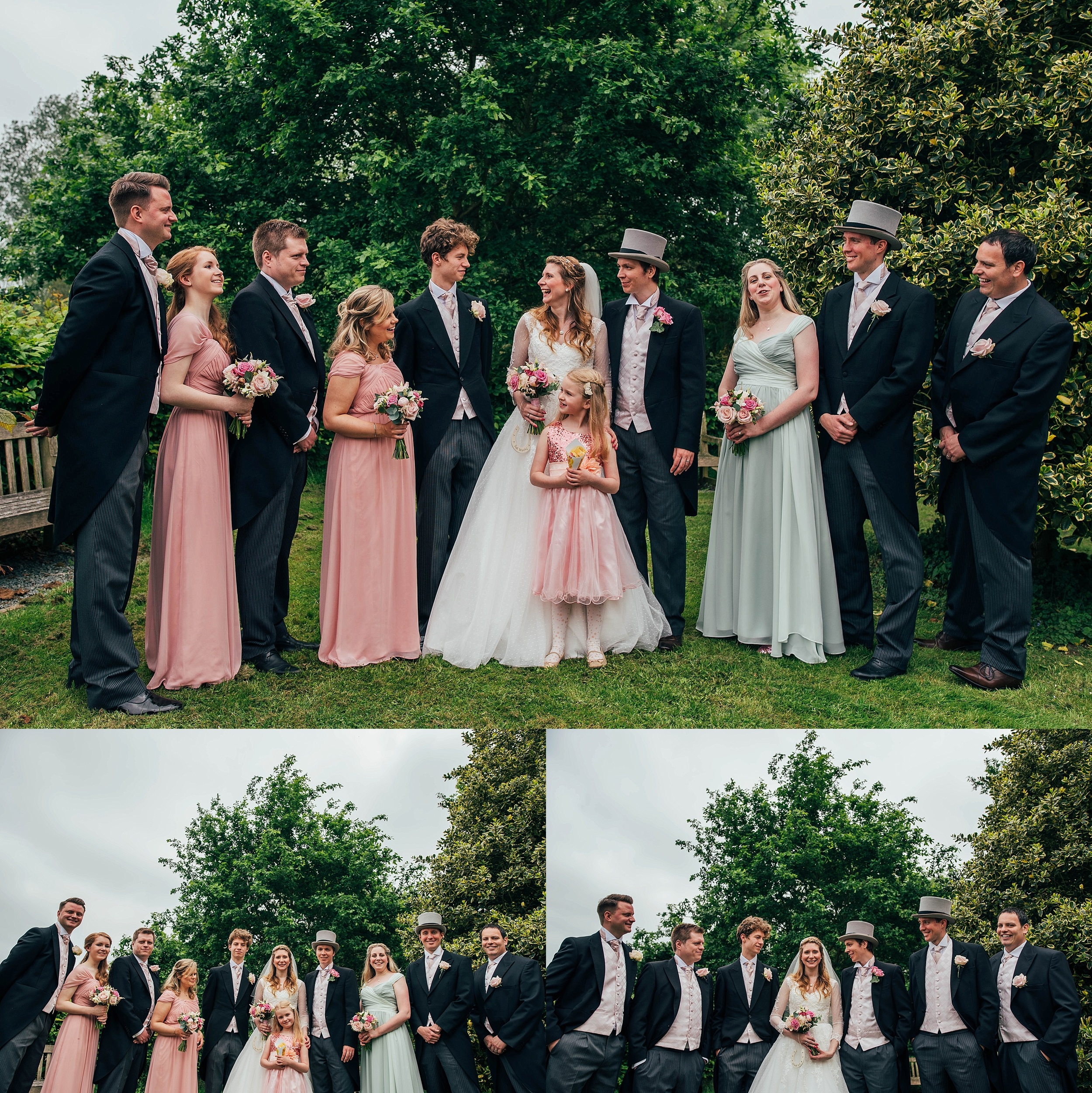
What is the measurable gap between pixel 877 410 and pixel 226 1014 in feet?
19.1

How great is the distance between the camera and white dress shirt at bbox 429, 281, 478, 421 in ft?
23.6

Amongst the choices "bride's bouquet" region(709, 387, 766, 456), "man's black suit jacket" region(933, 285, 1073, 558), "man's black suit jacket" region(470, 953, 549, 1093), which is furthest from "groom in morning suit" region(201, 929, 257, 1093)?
"man's black suit jacket" region(933, 285, 1073, 558)

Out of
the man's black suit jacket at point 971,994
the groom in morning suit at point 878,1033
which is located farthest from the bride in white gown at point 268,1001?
the man's black suit jacket at point 971,994

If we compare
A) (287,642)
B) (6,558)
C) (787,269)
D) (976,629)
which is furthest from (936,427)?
(6,558)

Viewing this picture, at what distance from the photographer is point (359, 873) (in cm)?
785

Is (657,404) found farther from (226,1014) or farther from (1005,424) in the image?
(226,1014)

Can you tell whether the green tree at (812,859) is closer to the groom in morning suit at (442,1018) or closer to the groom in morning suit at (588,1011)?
the groom in morning suit at (588,1011)

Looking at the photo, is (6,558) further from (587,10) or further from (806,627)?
(587,10)

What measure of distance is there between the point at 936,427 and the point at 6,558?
8032 millimetres

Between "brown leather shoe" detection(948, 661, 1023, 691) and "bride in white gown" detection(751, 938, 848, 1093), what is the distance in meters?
2.00

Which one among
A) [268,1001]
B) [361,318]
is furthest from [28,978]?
[361,318]

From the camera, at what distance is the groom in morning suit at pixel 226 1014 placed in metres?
6.97

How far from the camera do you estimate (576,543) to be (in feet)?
22.7

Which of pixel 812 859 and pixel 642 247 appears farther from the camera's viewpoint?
pixel 812 859
